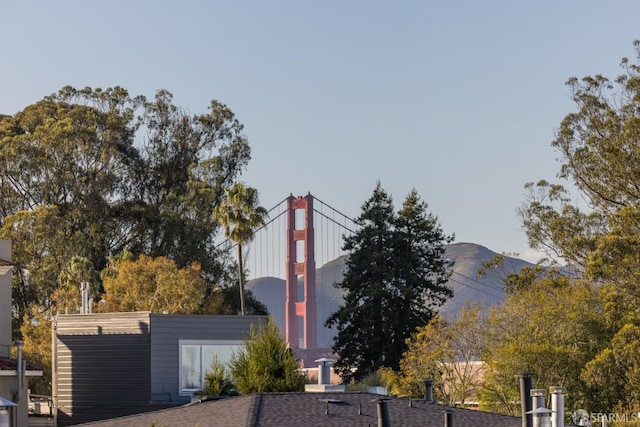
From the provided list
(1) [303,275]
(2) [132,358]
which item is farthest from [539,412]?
(1) [303,275]

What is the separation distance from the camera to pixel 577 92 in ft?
190

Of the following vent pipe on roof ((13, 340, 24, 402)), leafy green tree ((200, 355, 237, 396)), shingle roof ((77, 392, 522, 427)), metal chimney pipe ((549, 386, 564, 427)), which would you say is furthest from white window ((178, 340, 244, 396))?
metal chimney pipe ((549, 386, 564, 427))

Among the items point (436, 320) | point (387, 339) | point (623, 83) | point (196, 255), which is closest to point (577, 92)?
point (623, 83)

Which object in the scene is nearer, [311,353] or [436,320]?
[436,320]

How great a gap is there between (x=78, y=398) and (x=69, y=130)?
36.6 meters

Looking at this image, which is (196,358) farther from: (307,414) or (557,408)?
(557,408)

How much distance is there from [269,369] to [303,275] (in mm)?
75449

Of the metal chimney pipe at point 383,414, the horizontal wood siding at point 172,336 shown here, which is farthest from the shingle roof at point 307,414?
the horizontal wood siding at point 172,336

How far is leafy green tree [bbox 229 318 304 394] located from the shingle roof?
5.31 meters

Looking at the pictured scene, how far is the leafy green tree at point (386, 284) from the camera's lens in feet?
222

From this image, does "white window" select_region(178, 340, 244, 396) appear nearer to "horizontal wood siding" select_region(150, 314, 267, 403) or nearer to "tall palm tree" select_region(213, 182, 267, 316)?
"horizontal wood siding" select_region(150, 314, 267, 403)

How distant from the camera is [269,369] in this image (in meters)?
32.4

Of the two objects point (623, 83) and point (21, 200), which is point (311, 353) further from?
point (623, 83)

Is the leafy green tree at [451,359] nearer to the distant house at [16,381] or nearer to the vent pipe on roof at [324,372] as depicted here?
the distant house at [16,381]
